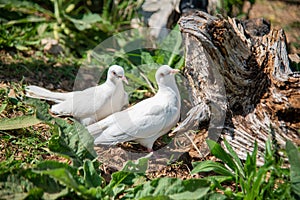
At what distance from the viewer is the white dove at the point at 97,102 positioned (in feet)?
10.5

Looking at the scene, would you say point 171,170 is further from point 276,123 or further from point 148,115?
point 276,123

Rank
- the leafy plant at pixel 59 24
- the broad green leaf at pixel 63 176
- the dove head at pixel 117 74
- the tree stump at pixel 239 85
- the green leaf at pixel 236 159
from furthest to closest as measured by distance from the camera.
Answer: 1. the leafy plant at pixel 59 24
2. the dove head at pixel 117 74
3. the tree stump at pixel 239 85
4. the green leaf at pixel 236 159
5. the broad green leaf at pixel 63 176

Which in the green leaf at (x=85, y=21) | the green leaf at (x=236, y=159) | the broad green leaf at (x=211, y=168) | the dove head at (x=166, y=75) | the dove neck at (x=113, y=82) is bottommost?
the broad green leaf at (x=211, y=168)

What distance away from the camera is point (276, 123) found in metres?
2.77

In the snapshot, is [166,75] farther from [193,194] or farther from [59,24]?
[59,24]

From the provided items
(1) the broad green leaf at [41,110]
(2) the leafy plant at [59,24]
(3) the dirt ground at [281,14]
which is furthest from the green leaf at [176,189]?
(3) the dirt ground at [281,14]

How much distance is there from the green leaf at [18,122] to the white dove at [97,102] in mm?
270

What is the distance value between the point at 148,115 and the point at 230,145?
1.67 feet

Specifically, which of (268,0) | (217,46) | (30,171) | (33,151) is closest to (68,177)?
(30,171)

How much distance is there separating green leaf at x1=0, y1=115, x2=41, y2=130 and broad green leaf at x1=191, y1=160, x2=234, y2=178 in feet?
3.39

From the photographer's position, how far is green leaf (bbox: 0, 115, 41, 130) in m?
3.01

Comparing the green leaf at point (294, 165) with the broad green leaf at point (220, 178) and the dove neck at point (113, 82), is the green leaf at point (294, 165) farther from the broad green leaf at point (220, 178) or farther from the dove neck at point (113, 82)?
the dove neck at point (113, 82)

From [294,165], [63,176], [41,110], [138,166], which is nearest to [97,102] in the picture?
[41,110]

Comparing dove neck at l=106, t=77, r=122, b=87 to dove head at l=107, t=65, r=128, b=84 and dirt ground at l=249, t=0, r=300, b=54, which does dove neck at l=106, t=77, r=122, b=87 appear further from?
dirt ground at l=249, t=0, r=300, b=54
